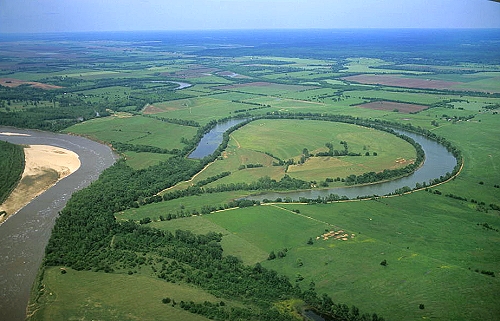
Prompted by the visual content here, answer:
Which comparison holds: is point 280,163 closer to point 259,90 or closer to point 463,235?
point 463,235

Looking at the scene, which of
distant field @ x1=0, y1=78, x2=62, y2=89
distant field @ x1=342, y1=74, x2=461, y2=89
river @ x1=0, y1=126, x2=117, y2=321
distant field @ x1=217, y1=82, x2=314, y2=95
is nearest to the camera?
river @ x1=0, y1=126, x2=117, y2=321

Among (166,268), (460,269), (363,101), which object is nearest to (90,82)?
(363,101)

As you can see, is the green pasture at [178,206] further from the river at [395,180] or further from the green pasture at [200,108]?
the green pasture at [200,108]

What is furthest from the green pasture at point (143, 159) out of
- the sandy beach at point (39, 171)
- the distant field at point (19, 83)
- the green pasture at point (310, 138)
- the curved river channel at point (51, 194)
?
the distant field at point (19, 83)

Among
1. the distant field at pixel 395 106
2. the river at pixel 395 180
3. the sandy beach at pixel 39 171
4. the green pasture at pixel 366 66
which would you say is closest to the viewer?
the sandy beach at pixel 39 171

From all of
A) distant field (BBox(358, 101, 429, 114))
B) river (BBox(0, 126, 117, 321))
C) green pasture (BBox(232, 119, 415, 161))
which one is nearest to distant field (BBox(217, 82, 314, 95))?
distant field (BBox(358, 101, 429, 114))

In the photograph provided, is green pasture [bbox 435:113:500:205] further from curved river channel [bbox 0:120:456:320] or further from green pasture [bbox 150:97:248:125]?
green pasture [bbox 150:97:248:125]
